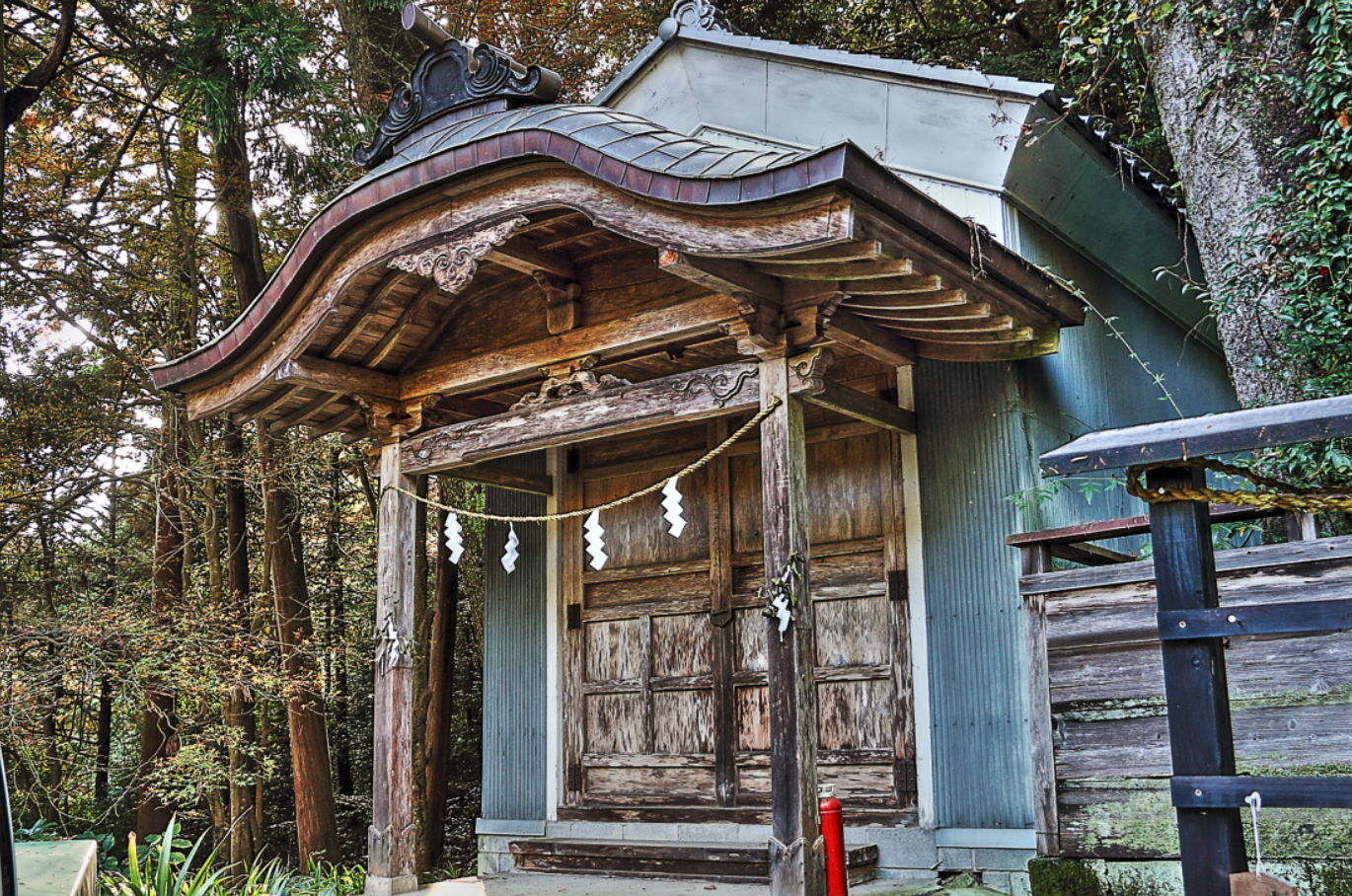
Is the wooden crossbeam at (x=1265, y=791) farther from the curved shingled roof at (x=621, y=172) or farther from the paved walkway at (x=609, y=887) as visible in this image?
the paved walkway at (x=609, y=887)

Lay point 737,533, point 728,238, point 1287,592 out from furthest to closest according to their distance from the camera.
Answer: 1. point 737,533
2. point 728,238
3. point 1287,592

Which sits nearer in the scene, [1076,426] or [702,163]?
[702,163]

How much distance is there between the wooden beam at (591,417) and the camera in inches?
222

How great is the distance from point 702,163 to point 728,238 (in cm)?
37

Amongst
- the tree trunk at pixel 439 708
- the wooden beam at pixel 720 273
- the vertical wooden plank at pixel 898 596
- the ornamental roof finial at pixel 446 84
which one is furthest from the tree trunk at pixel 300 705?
the wooden beam at pixel 720 273

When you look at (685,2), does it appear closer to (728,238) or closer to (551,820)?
(728,238)

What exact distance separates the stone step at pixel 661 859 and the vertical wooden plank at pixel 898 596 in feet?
1.81

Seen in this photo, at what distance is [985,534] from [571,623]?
302 centimetres

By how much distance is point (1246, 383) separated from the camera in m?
6.48

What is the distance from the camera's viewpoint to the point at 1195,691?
2621 mm

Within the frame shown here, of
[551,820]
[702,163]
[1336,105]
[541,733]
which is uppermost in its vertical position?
[1336,105]

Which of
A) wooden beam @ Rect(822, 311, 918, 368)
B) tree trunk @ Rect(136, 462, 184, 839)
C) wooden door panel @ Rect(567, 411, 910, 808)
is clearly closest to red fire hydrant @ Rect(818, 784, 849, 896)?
wooden door panel @ Rect(567, 411, 910, 808)

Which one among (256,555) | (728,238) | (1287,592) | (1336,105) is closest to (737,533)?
(728,238)

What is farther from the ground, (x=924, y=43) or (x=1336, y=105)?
(x=924, y=43)
